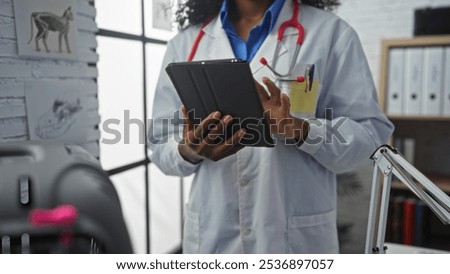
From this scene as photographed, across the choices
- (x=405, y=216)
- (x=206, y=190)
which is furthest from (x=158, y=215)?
(x=405, y=216)

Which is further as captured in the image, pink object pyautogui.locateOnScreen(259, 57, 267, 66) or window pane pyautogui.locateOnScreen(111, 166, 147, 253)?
window pane pyautogui.locateOnScreen(111, 166, 147, 253)

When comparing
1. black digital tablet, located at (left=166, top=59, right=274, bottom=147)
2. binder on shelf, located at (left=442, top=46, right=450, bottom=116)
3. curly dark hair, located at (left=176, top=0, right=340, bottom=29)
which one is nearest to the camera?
black digital tablet, located at (left=166, top=59, right=274, bottom=147)

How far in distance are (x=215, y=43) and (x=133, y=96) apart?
8.4 inches

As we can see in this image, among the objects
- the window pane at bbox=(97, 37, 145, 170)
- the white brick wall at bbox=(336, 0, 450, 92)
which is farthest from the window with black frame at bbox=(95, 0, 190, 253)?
the white brick wall at bbox=(336, 0, 450, 92)

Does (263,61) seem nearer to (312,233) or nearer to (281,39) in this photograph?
(281,39)

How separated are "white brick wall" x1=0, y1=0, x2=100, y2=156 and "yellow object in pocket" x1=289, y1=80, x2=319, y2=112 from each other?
41 centimetres

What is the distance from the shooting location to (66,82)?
797 mm

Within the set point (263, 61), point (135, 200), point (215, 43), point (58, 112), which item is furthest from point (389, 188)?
point (58, 112)

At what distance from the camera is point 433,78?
39.2 inches

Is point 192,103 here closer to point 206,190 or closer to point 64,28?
point 206,190

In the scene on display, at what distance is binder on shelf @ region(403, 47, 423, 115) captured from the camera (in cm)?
104

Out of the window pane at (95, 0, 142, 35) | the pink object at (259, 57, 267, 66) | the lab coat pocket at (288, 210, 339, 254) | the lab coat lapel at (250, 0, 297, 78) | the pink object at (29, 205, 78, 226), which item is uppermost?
the window pane at (95, 0, 142, 35)

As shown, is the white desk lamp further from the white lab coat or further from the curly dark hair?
the curly dark hair

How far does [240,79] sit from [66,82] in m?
0.37
